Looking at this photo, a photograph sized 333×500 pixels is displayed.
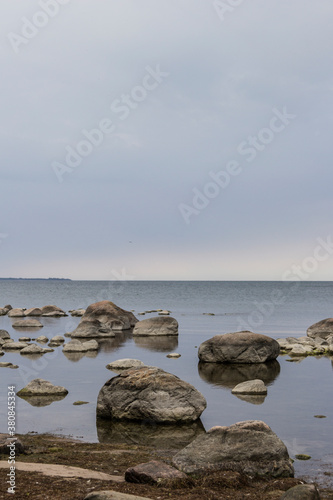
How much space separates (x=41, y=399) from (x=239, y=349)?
11.8 m

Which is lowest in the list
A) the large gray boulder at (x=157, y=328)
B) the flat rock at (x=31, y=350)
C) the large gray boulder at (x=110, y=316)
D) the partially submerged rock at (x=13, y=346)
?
the flat rock at (x=31, y=350)

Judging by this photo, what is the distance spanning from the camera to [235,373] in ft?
83.4

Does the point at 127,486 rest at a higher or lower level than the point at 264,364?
lower

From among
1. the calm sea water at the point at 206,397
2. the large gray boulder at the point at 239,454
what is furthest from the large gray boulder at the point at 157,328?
Answer: the large gray boulder at the point at 239,454

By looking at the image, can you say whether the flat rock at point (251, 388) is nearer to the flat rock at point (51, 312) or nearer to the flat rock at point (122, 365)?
the flat rock at point (122, 365)

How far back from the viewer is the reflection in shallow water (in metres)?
19.2

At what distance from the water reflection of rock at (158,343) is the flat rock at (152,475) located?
907 inches

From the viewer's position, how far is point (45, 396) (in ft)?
65.8

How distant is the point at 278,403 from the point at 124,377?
559cm

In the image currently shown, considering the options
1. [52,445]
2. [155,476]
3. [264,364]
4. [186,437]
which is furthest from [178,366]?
[155,476]

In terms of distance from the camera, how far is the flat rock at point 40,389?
2011 cm

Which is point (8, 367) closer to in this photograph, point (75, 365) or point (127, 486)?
point (75, 365)
